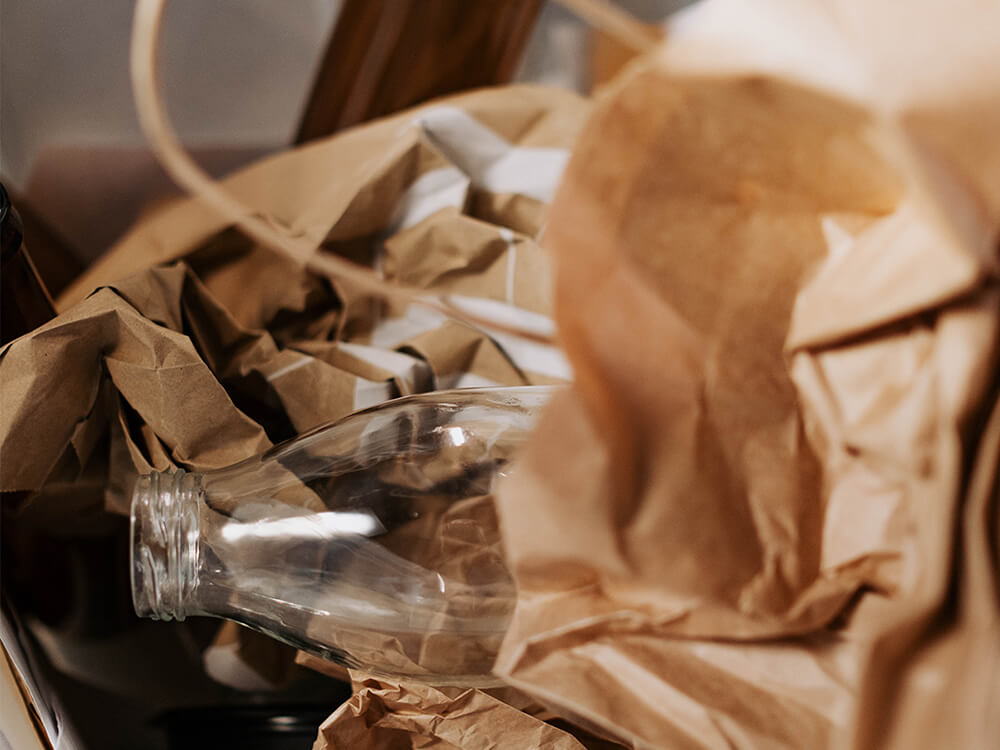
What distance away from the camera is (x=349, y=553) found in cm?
35

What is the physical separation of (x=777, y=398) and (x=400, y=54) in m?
0.44

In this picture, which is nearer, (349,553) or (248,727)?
(349,553)

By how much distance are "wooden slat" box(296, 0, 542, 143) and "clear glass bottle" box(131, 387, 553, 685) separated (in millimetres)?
332

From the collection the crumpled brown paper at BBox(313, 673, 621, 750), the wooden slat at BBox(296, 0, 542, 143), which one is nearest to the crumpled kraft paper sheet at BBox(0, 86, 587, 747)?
the crumpled brown paper at BBox(313, 673, 621, 750)

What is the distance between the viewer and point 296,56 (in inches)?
26.1

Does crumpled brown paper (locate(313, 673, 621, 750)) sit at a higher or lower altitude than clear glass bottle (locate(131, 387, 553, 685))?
lower

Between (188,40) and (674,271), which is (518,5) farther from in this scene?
(674,271)

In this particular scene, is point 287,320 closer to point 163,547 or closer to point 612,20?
point 163,547

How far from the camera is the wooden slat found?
0.60m

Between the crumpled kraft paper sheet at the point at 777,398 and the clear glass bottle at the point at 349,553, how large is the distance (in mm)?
76

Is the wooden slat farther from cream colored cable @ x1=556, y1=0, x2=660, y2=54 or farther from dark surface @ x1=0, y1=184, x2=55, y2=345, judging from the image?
cream colored cable @ x1=556, y1=0, x2=660, y2=54

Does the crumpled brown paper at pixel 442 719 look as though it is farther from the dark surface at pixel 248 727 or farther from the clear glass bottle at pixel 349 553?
the dark surface at pixel 248 727

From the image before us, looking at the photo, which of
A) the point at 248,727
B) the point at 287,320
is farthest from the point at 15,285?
the point at 248,727

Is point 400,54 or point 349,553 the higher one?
point 400,54
